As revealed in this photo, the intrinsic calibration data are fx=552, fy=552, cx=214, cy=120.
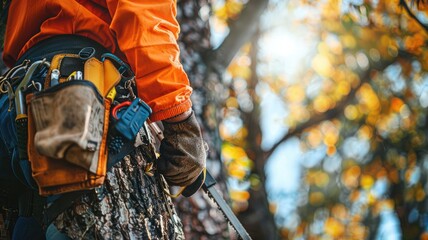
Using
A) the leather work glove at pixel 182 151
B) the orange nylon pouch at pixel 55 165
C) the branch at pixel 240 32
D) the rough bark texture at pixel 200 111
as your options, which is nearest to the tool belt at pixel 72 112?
the orange nylon pouch at pixel 55 165

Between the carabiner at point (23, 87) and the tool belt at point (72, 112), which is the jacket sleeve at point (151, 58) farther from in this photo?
the carabiner at point (23, 87)

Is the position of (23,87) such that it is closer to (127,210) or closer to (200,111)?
(127,210)


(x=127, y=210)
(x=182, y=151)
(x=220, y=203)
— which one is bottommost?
(x=220, y=203)

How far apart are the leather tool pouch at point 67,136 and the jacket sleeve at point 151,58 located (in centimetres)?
23

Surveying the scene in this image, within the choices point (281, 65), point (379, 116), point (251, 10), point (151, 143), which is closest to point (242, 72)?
point (281, 65)

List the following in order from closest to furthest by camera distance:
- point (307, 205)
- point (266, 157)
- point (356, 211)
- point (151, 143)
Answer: point (151, 143) → point (266, 157) → point (307, 205) → point (356, 211)

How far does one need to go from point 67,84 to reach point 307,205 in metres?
11.2

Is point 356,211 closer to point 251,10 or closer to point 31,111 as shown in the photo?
point 251,10

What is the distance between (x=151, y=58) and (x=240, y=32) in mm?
2863

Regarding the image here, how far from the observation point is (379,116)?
1150cm

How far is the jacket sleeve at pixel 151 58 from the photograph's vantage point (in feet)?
6.44

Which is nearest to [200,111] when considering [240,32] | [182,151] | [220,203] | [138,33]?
[240,32]

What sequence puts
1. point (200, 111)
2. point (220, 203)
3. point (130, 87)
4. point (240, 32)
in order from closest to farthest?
point (130, 87) → point (220, 203) → point (200, 111) → point (240, 32)

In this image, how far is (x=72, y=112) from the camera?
1.66 metres
